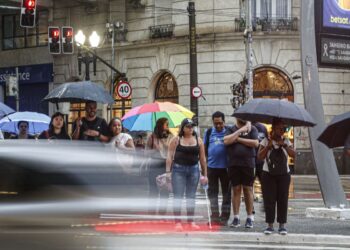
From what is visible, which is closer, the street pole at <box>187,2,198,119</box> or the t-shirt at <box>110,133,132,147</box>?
the t-shirt at <box>110,133,132,147</box>

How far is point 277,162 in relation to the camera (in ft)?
33.0

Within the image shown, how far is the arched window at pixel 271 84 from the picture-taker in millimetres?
31125

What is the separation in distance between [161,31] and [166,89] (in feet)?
8.97

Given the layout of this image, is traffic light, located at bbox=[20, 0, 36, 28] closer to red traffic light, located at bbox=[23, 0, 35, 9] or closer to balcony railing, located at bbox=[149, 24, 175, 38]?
red traffic light, located at bbox=[23, 0, 35, 9]

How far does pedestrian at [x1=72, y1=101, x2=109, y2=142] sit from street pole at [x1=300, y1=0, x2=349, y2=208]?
12.3ft

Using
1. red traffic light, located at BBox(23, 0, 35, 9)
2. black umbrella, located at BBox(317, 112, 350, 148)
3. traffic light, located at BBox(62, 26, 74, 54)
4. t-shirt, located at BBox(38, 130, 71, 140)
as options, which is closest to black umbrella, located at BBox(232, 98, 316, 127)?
black umbrella, located at BBox(317, 112, 350, 148)

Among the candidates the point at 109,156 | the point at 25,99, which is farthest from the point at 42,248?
the point at 25,99

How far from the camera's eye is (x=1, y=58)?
130 ft

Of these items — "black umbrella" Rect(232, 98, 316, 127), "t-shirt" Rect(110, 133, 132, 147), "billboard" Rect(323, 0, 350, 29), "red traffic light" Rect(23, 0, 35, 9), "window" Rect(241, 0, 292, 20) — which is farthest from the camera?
"window" Rect(241, 0, 292, 20)

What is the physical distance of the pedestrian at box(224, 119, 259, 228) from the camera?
35.7ft

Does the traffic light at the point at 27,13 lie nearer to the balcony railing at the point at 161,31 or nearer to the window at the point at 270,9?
the balcony railing at the point at 161,31

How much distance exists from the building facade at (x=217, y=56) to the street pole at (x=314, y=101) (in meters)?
17.7

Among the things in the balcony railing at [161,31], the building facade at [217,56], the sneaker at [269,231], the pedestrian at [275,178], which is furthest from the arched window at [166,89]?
the sneaker at [269,231]

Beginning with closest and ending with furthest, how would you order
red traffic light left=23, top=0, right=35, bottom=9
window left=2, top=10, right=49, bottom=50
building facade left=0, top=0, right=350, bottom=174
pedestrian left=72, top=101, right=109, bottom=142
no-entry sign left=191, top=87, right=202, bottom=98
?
pedestrian left=72, top=101, right=109, bottom=142
red traffic light left=23, top=0, right=35, bottom=9
no-entry sign left=191, top=87, right=202, bottom=98
building facade left=0, top=0, right=350, bottom=174
window left=2, top=10, right=49, bottom=50
